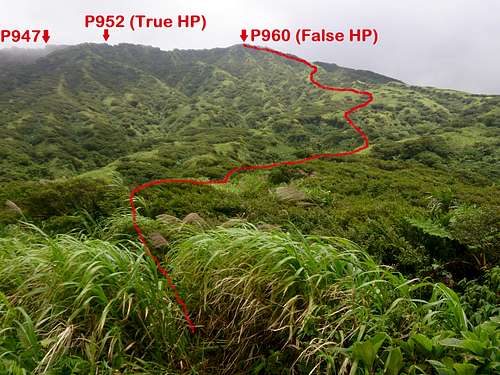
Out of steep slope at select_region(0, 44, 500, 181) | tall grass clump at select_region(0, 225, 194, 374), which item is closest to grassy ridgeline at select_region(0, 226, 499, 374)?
tall grass clump at select_region(0, 225, 194, 374)

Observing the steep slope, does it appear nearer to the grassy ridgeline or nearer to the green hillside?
the green hillside

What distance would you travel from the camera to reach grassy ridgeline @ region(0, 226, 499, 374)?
246 centimetres

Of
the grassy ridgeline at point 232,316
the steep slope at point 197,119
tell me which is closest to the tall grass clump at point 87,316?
the grassy ridgeline at point 232,316

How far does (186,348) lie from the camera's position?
3.08m

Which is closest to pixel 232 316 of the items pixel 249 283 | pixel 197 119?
pixel 249 283

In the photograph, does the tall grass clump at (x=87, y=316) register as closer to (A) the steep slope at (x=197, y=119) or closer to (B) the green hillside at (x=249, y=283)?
(B) the green hillside at (x=249, y=283)

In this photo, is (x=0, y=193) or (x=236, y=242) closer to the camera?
(x=236, y=242)

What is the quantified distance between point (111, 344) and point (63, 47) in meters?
137

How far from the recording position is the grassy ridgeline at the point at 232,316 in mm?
2465

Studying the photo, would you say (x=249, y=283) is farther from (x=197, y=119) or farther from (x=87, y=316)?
(x=197, y=119)

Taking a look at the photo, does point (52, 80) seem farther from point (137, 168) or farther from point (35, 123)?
point (137, 168)

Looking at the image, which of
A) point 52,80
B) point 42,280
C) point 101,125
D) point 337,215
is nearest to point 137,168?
point 337,215

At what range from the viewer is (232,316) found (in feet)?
10.7

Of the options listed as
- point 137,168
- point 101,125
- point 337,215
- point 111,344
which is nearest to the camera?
point 111,344
